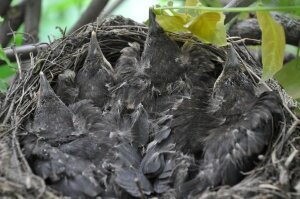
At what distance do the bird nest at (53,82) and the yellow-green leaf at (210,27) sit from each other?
0.26m

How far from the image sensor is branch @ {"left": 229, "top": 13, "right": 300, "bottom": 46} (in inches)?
102

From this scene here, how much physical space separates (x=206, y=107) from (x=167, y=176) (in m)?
0.36

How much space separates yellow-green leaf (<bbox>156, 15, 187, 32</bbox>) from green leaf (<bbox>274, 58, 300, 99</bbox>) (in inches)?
15.2

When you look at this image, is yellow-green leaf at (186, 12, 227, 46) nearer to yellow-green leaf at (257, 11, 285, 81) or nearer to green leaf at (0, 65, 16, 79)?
yellow-green leaf at (257, 11, 285, 81)

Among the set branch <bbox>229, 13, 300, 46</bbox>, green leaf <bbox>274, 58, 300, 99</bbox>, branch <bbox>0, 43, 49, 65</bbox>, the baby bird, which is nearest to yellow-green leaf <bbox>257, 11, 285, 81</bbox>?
green leaf <bbox>274, 58, 300, 99</bbox>

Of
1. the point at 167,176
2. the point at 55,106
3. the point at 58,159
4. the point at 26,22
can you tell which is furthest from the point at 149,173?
the point at 26,22

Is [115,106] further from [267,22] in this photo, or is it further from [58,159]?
[267,22]

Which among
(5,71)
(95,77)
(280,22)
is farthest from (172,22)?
(5,71)

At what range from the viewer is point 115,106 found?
7.35 feet

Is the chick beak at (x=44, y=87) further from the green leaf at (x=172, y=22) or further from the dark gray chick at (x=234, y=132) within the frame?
the dark gray chick at (x=234, y=132)

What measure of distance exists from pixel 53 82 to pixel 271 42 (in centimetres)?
93

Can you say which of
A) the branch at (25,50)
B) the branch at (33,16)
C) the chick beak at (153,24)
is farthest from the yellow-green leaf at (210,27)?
the branch at (33,16)

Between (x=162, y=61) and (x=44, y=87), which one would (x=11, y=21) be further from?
(x=162, y=61)

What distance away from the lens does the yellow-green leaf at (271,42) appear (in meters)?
1.85
